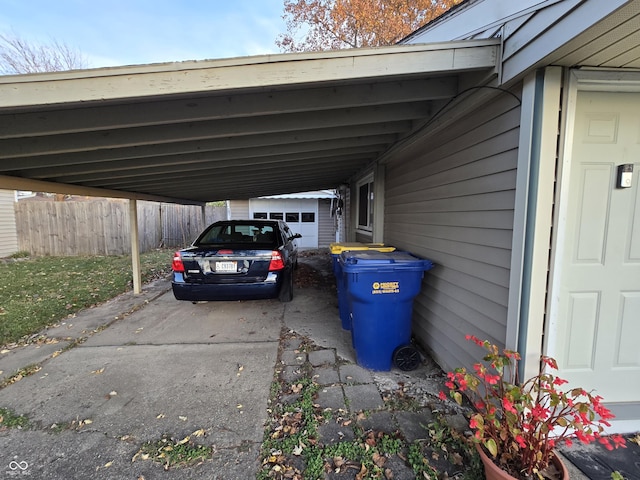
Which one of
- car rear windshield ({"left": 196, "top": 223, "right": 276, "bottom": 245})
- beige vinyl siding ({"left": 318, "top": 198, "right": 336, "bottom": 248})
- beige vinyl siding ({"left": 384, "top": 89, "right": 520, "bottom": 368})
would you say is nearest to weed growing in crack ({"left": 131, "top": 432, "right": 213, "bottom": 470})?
beige vinyl siding ({"left": 384, "top": 89, "right": 520, "bottom": 368})

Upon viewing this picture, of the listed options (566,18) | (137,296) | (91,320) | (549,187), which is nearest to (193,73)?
(566,18)

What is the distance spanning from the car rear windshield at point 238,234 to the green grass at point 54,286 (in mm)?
2433

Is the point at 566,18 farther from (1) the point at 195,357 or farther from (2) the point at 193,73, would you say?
(1) the point at 195,357

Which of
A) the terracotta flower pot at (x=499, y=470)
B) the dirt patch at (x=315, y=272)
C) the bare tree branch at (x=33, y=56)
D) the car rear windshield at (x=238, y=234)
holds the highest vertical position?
the bare tree branch at (x=33, y=56)

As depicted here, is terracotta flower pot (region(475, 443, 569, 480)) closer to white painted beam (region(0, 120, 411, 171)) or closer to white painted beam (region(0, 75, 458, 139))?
white painted beam (region(0, 75, 458, 139))

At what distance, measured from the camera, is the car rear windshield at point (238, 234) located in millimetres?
5035

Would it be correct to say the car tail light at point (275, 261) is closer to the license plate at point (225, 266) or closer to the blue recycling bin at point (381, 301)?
the license plate at point (225, 266)


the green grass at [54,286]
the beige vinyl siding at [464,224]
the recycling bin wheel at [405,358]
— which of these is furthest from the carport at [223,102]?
the recycling bin wheel at [405,358]

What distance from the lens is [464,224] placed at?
8.60 ft

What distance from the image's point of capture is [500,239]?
2.16 metres

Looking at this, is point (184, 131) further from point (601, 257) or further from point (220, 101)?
point (601, 257)

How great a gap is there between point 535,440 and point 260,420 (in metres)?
1.79

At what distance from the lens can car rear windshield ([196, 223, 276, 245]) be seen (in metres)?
5.04

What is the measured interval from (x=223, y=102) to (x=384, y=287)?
2.16 metres
